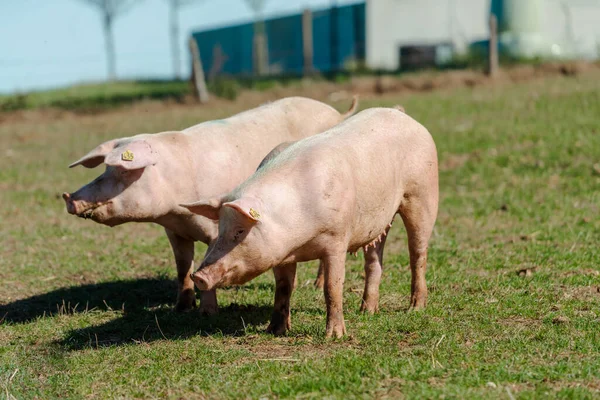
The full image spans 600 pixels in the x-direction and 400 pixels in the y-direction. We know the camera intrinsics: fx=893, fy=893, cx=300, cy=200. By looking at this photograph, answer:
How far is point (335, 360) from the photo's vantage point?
201 inches

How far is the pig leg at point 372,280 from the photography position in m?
6.38

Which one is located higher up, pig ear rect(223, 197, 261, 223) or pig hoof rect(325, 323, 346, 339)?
pig ear rect(223, 197, 261, 223)

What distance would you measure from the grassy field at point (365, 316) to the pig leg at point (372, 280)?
0.36 feet

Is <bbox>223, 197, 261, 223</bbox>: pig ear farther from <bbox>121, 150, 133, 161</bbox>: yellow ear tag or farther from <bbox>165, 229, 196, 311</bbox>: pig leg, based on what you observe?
<bbox>165, 229, 196, 311</bbox>: pig leg

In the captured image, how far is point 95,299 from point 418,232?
2736 mm

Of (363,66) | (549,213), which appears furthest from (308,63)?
(549,213)

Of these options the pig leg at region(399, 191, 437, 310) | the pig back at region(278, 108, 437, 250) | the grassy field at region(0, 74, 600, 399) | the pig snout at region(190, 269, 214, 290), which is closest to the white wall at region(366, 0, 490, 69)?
the grassy field at region(0, 74, 600, 399)

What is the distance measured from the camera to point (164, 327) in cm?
630

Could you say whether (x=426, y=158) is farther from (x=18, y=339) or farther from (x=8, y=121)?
(x=8, y=121)

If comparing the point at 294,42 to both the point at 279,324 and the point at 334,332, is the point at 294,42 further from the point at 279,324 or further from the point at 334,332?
the point at 334,332

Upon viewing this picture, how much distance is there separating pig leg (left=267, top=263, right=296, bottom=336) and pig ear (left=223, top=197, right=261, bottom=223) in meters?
0.87

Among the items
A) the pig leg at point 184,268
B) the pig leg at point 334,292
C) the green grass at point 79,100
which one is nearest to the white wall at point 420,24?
the green grass at point 79,100

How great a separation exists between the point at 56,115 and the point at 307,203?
53.6 ft

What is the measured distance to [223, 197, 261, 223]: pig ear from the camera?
Result: 4.92 meters
